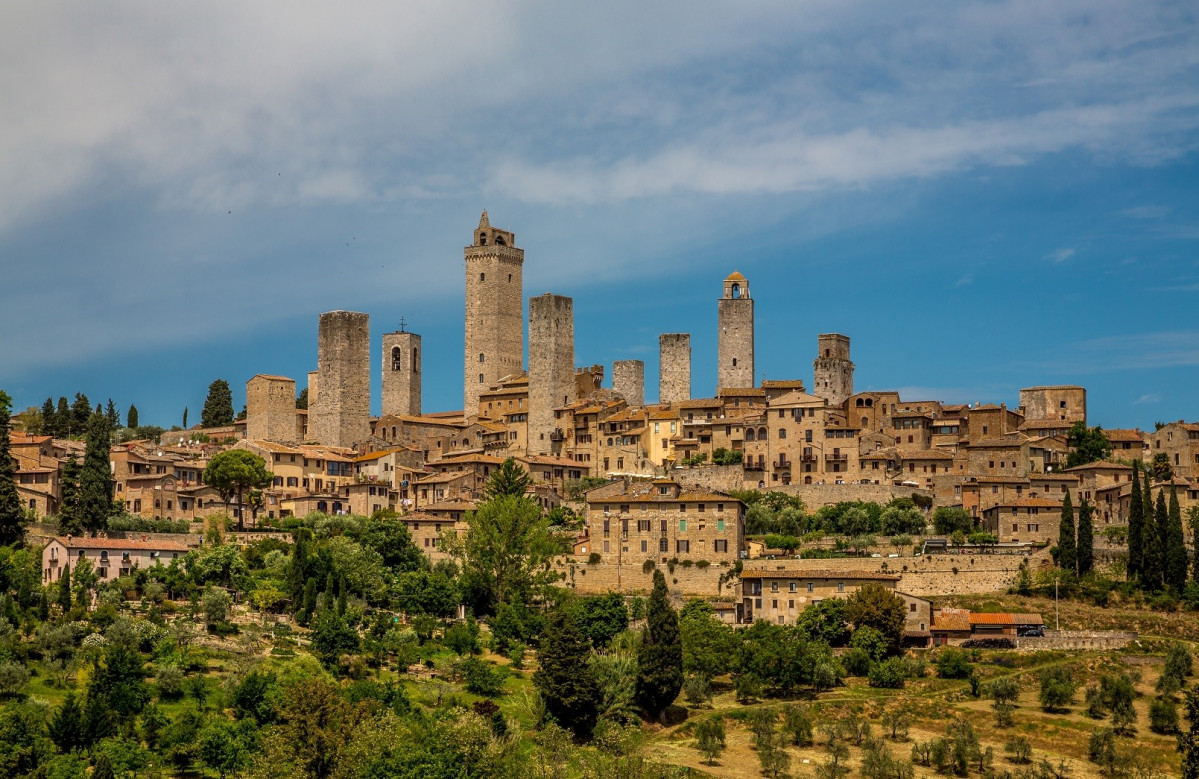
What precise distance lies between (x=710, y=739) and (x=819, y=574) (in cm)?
1483

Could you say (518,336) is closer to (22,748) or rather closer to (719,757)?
(719,757)

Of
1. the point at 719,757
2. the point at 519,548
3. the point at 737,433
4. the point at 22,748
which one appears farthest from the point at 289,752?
the point at 737,433

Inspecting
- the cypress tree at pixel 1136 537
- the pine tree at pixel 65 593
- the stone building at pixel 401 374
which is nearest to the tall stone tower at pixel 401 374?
the stone building at pixel 401 374

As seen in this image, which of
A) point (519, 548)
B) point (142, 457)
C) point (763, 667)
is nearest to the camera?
point (763, 667)

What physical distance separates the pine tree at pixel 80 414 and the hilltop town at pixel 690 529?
1.25 meters

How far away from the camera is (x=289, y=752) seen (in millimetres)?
52406

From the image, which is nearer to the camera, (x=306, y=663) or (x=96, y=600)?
(x=306, y=663)

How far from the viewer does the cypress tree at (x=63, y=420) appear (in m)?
114

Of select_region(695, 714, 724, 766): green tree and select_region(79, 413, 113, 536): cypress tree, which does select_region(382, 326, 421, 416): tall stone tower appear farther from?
select_region(695, 714, 724, 766): green tree

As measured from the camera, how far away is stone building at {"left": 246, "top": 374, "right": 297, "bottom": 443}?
107125 mm

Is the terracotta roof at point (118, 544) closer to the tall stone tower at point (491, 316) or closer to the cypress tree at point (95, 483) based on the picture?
the cypress tree at point (95, 483)

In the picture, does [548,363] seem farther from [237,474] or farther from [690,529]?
[690,529]

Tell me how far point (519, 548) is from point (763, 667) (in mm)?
14630

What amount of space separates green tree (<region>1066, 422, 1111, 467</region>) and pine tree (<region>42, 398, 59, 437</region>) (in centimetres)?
6182
